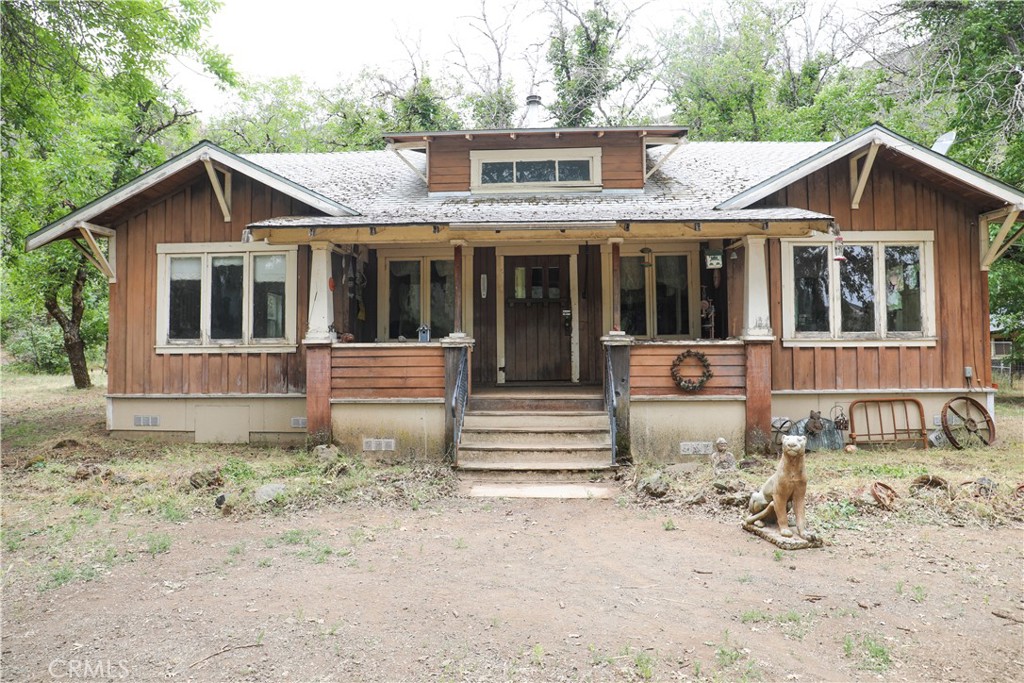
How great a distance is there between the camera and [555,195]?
376 inches

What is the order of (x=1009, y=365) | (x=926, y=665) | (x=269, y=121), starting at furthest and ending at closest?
(x=269, y=121) < (x=1009, y=365) < (x=926, y=665)

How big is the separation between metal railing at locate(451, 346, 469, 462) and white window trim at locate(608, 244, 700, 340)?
316cm

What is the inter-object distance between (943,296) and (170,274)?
11.0m

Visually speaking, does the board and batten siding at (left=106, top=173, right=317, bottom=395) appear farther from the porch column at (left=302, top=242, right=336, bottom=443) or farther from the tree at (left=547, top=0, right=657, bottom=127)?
the tree at (left=547, top=0, right=657, bottom=127)

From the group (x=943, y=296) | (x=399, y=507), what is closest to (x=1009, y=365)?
(x=943, y=296)

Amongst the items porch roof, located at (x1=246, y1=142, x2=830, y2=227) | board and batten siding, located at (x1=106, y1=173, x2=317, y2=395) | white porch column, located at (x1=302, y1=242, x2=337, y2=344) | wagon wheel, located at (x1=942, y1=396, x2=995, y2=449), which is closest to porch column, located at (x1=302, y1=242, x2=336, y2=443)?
white porch column, located at (x1=302, y1=242, x2=337, y2=344)

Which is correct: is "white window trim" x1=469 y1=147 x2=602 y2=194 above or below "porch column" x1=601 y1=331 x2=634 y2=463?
above

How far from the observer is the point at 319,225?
7.71 m

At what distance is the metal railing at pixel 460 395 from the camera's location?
7571 millimetres

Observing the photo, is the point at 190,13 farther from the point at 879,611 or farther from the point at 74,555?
the point at 879,611

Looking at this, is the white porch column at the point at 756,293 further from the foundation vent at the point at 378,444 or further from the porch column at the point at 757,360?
the foundation vent at the point at 378,444

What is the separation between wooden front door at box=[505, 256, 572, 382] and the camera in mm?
9984

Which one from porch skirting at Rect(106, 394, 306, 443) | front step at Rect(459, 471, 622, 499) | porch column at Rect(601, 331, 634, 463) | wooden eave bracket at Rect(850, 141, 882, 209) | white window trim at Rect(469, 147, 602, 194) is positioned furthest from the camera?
white window trim at Rect(469, 147, 602, 194)

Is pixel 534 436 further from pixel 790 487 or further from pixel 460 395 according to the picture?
pixel 790 487
